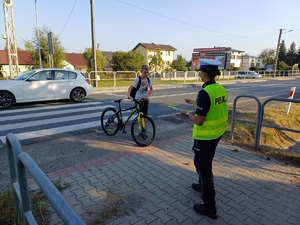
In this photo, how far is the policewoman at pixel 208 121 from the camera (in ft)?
8.28

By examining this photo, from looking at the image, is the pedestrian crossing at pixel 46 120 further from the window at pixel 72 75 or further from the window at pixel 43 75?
the window at pixel 72 75

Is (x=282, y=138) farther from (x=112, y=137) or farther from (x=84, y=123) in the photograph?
(x=84, y=123)

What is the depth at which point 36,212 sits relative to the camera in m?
2.70

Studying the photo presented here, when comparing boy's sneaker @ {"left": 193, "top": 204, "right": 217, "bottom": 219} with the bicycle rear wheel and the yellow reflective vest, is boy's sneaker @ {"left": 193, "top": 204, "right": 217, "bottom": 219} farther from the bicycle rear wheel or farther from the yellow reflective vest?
the bicycle rear wheel

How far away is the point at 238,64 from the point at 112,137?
98.1 meters

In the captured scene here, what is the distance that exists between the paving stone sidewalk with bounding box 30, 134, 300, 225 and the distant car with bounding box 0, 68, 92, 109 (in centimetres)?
667

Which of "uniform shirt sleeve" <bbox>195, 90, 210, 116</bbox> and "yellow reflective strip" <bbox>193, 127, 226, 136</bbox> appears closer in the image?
"uniform shirt sleeve" <bbox>195, 90, 210, 116</bbox>

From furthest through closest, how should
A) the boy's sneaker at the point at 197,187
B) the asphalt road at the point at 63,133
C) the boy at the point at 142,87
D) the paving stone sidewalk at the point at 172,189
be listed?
the boy at the point at 142,87, the asphalt road at the point at 63,133, the boy's sneaker at the point at 197,187, the paving stone sidewalk at the point at 172,189

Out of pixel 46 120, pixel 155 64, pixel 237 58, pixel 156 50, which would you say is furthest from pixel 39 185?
pixel 237 58

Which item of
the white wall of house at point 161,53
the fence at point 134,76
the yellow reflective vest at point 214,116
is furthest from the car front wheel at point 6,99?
the white wall of house at point 161,53

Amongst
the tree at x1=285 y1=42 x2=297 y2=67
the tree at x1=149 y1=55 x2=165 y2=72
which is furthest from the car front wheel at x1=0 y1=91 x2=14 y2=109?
the tree at x1=285 y1=42 x2=297 y2=67

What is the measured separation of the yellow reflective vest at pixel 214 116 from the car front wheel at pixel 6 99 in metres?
8.72

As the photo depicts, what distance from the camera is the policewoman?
252 centimetres

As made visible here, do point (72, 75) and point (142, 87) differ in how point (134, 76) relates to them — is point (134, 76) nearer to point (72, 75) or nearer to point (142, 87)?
point (72, 75)
